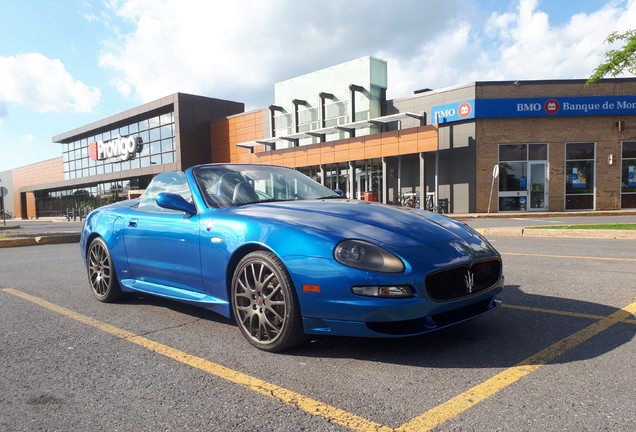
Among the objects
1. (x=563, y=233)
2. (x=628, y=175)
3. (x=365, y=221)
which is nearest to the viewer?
(x=365, y=221)

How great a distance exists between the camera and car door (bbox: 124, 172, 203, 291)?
3549mm

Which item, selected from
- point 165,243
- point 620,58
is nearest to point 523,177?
point 620,58

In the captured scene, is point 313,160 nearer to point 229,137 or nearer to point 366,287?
point 229,137

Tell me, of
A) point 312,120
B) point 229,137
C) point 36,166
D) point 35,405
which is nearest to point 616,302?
point 35,405

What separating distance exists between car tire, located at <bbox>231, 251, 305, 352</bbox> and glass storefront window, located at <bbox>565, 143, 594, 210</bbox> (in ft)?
75.7

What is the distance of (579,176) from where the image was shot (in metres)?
22.2

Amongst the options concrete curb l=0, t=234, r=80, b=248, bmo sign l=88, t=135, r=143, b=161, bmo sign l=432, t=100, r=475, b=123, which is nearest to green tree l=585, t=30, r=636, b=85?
bmo sign l=432, t=100, r=475, b=123

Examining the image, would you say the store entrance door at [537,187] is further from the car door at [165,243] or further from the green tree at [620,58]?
the car door at [165,243]

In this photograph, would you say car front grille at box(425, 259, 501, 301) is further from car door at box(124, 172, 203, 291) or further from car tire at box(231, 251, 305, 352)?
car door at box(124, 172, 203, 291)

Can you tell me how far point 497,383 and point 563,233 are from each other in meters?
9.82

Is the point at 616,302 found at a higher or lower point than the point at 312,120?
lower

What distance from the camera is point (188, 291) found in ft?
11.9

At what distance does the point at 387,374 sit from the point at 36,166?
64.8 m

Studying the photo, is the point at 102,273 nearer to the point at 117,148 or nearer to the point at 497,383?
the point at 497,383
